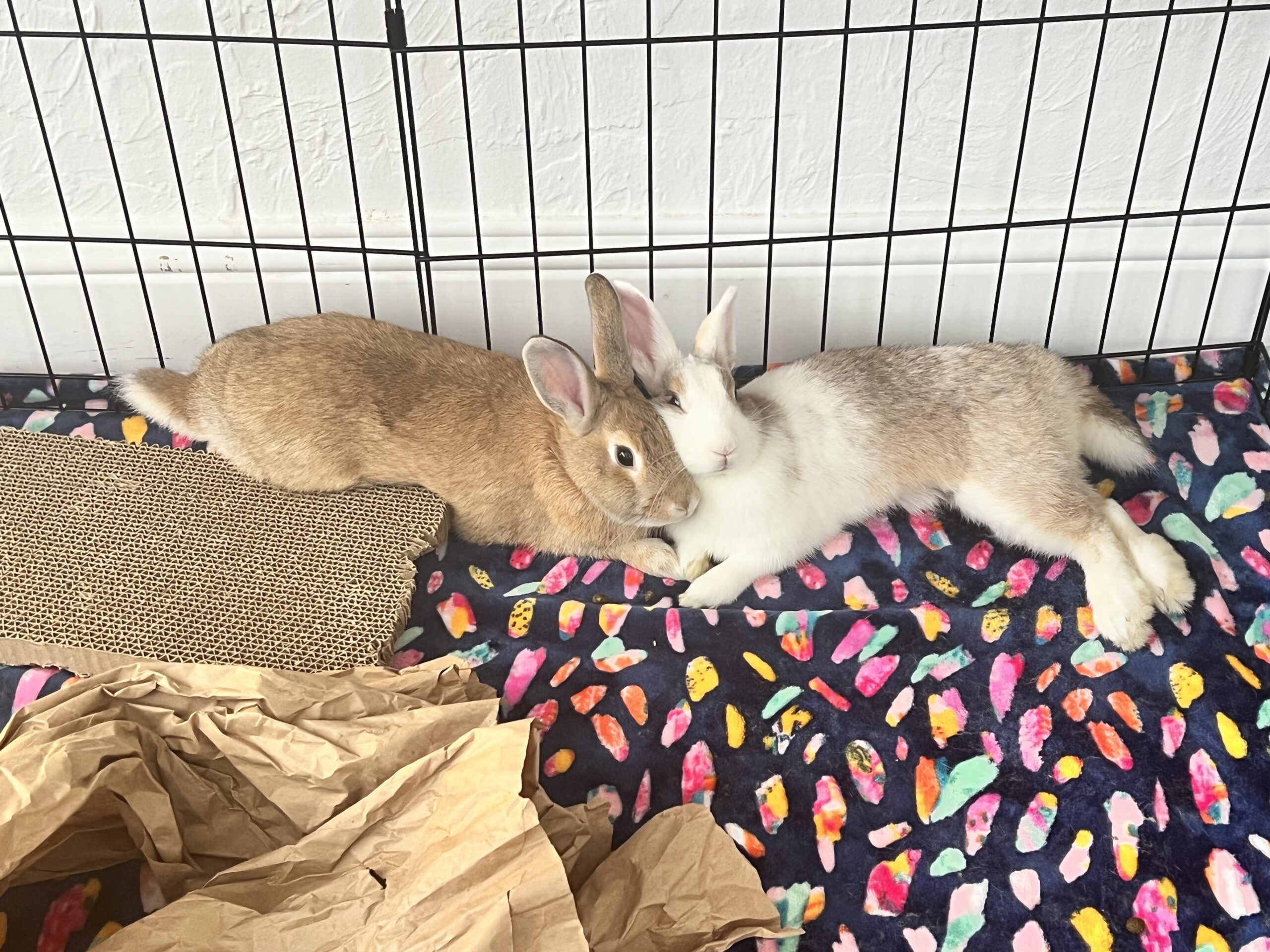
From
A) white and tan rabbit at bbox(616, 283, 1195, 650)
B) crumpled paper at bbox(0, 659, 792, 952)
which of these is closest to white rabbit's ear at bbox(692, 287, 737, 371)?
white and tan rabbit at bbox(616, 283, 1195, 650)

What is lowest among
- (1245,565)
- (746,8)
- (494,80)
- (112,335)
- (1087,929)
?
(1087,929)

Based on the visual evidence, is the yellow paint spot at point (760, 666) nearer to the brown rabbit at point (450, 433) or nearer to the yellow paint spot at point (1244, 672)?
the brown rabbit at point (450, 433)

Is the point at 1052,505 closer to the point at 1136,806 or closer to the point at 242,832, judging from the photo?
the point at 1136,806

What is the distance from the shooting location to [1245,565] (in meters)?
Answer: 1.86

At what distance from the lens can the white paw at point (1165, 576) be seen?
1.77 m

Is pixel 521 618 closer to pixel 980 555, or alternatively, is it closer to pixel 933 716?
pixel 933 716

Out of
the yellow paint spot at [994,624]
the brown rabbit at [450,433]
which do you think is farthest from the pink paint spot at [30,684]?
the yellow paint spot at [994,624]

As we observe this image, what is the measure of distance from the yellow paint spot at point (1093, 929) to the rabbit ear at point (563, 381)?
1.00m

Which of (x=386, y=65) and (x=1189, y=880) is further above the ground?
(x=386, y=65)

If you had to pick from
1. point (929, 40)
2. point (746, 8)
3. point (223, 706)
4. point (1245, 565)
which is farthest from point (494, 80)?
point (1245, 565)

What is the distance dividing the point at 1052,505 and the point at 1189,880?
61 centimetres

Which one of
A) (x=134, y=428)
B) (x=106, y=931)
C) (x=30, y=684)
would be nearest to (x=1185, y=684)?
(x=106, y=931)

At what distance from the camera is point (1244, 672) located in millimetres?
1687

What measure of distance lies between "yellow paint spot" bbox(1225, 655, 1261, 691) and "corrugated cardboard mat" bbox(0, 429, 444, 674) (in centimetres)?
131
